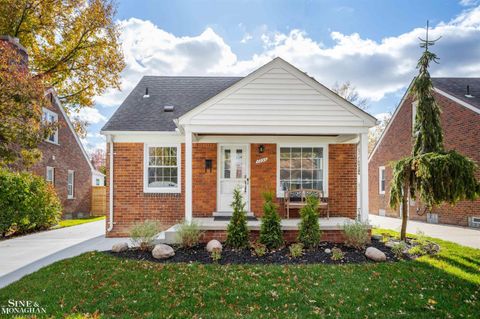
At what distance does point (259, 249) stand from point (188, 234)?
168 cm

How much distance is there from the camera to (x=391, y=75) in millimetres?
20734

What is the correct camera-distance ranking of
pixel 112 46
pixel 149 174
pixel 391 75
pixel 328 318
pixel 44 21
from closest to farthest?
1. pixel 328 318
2. pixel 149 174
3. pixel 44 21
4. pixel 112 46
5. pixel 391 75

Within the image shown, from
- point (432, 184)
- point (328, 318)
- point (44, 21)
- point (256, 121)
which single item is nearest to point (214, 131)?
point (256, 121)

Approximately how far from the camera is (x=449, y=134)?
13.0 m

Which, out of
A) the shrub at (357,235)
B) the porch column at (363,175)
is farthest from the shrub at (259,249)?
the porch column at (363,175)

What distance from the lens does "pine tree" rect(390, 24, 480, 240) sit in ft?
23.8

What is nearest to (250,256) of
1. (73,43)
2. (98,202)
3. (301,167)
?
(301,167)

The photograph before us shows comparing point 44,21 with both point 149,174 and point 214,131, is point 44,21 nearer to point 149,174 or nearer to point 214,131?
point 149,174

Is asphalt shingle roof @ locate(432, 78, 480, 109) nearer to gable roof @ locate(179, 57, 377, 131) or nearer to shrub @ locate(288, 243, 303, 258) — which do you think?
gable roof @ locate(179, 57, 377, 131)

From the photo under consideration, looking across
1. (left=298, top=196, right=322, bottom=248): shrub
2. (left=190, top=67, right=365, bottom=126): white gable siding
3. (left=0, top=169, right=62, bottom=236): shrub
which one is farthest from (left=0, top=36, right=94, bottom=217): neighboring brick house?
(left=298, top=196, right=322, bottom=248): shrub

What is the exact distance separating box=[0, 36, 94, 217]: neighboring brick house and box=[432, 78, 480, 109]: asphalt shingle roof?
18184mm

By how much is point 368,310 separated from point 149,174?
289 inches

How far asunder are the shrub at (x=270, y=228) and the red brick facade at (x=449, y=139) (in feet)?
25.0

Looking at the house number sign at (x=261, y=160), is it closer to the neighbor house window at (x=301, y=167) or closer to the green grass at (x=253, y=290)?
the neighbor house window at (x=301, y=167)
